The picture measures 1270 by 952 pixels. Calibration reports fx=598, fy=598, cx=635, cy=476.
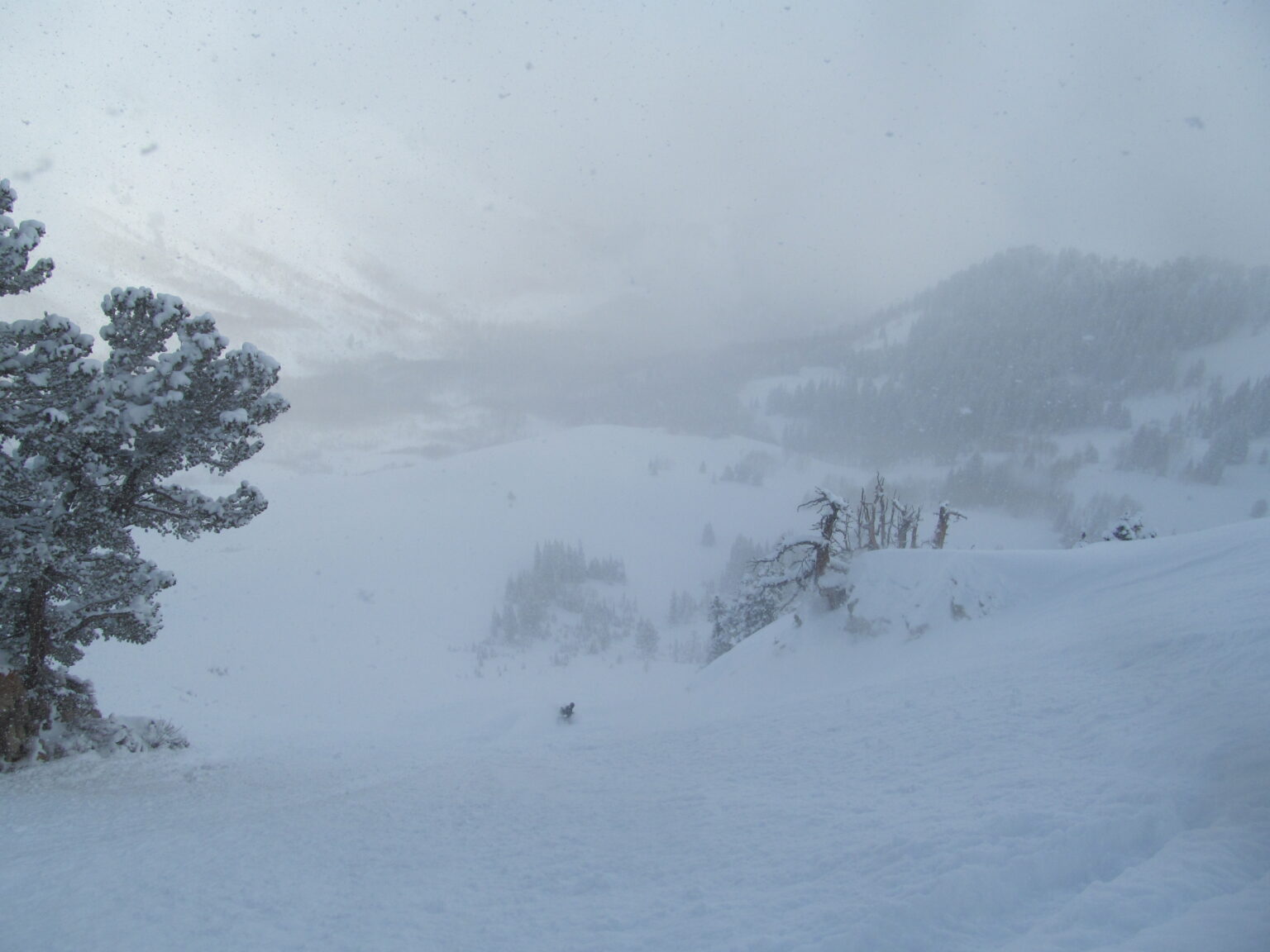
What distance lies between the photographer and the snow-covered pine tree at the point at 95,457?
9.53 meters

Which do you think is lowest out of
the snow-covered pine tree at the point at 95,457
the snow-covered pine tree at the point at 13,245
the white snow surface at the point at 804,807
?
the white snow surface at the point at 804,807

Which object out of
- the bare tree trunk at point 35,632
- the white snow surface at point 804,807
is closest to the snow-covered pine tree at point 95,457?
the bare tree trunk at point 35,632

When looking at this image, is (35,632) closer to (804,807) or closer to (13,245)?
(13,245)

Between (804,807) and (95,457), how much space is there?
12.0 m

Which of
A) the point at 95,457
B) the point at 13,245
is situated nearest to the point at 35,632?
the point at 95,457

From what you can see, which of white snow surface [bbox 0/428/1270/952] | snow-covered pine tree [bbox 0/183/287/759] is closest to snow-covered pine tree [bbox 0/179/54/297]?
snow-covered pine tree [bbox 0/183/287/759]

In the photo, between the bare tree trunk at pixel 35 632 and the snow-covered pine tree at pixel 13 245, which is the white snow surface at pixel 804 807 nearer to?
the bare tree trunk at pixel 35 632

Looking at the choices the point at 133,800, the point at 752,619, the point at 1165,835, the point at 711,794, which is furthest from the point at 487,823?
the point at 752,619

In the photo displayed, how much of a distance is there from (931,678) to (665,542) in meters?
172

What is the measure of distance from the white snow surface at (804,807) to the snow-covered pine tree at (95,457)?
8.22ft

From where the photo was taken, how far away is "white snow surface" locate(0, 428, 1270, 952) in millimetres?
4781

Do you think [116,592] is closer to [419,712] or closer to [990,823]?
[419,712]

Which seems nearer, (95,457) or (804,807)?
(804,807)

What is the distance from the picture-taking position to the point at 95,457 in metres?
9.86
